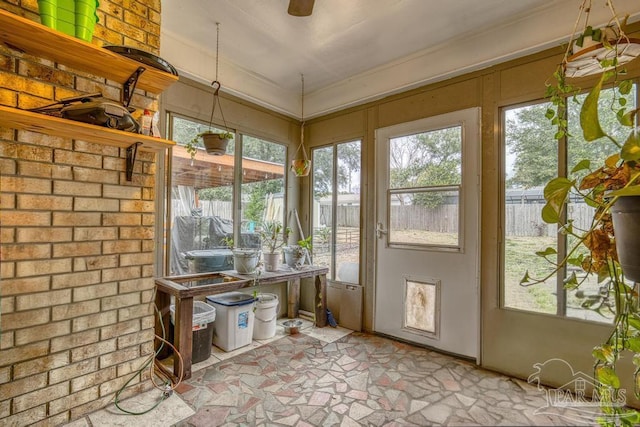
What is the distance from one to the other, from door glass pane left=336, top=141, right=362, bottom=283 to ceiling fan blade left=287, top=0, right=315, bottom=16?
179cm

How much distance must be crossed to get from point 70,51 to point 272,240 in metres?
2.20

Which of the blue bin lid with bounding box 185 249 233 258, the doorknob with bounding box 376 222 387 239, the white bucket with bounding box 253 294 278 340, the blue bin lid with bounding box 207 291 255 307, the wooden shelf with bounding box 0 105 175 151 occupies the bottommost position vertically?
the white bucket with bounding box 253 294 278 340

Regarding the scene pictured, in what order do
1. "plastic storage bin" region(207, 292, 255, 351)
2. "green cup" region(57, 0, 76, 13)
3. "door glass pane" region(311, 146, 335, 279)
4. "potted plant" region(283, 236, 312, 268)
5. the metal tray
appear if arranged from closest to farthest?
"green cup" region(57, 0, 76, 13)
the metal tray
"plastic storage bin" region(207, 292, 255, 351)
"potted plant" region(283, 236, 312, 268)
"door glass pane" region(311, 146, 335, 279)

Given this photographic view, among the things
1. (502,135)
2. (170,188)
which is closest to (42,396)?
(170,188)

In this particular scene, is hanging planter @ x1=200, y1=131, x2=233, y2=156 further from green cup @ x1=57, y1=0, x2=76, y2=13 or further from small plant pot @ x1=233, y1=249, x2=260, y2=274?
green cup @ x1=57, y1=0, x2=76, y2=13

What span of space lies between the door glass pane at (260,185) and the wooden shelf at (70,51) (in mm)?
1507

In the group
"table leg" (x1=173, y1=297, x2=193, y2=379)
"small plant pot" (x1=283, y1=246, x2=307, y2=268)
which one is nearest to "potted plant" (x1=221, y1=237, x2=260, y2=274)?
"small plant pot" (x1=283, y1=246, x2=307, y2=268)

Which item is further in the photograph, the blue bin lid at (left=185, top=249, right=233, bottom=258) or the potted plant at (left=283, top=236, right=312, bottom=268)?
the potted plant at (left=283, top=236, right=312, bottom=268)

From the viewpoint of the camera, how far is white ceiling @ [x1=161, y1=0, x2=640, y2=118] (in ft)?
6.93

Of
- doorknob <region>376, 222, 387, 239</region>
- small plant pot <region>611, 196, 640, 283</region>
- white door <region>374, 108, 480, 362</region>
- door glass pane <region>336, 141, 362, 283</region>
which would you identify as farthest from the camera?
door glass pane <region>336, 141, 362, 283</region>

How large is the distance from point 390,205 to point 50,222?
2.58 meters

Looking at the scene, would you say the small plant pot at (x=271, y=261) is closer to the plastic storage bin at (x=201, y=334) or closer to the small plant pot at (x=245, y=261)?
the small plant pot at (x=245, y=261)

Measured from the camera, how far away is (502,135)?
2426 millimetres

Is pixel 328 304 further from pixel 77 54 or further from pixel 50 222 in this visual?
pixel 77 54
